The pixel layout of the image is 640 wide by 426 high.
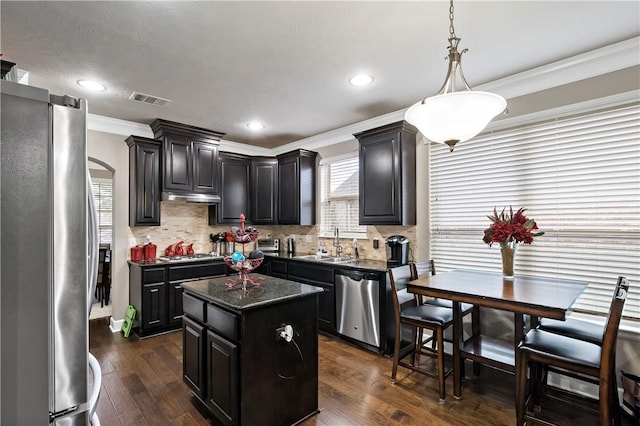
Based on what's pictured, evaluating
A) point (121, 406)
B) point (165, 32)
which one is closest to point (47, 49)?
point (165, 32)

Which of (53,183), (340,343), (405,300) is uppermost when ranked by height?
(53,183)

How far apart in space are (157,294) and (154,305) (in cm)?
14

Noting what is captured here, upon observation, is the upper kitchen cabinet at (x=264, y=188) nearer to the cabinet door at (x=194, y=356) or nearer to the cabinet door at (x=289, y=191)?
the cabinet door at (x=289, y=191)

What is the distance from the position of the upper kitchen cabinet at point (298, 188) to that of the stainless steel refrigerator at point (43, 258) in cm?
380

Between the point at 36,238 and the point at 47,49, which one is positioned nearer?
the point at 36,238

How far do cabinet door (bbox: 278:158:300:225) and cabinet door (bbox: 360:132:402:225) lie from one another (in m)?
1.28

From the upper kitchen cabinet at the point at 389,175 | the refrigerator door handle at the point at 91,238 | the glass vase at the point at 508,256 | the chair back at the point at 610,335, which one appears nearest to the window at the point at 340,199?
the upper kitchen cabinet at the point at 389,175

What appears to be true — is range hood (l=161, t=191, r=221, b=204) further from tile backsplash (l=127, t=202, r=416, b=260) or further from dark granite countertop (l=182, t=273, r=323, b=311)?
Answer: dark granite countertop (l=182, t=273, r=323, b=311)

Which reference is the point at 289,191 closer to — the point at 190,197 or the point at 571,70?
the point at 190,197

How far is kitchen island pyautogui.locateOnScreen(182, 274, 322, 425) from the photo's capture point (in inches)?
74.9

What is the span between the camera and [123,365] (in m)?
3.10

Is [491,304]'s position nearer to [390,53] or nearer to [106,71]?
[390,53]

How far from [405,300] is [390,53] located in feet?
7.05

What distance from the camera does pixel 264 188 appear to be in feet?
17.3
